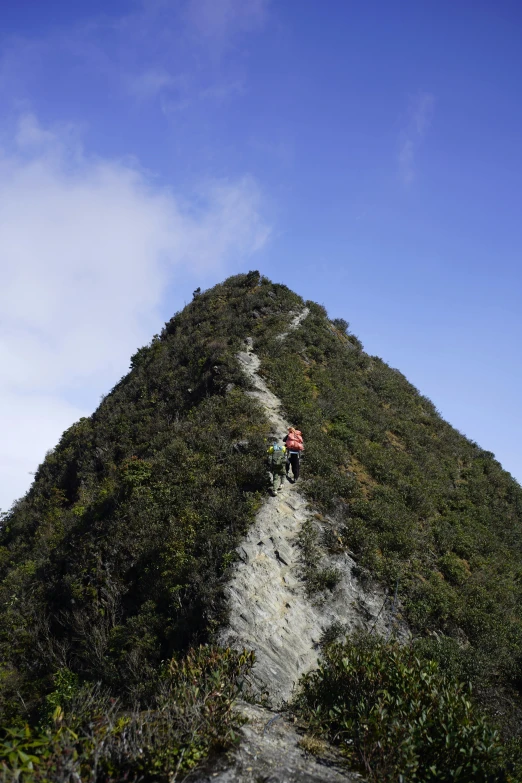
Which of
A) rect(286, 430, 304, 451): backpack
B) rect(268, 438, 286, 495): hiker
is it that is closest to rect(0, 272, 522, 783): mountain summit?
rect(268, 438, 286, 495): hiker

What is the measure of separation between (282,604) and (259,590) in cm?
71

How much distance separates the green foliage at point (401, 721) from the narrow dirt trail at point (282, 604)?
82.7 inches

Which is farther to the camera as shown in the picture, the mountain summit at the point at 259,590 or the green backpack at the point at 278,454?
the green backpack at the point at 278,454

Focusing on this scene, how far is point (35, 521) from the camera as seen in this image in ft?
82.0

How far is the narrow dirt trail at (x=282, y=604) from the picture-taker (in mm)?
11188

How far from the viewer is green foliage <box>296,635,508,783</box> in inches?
245

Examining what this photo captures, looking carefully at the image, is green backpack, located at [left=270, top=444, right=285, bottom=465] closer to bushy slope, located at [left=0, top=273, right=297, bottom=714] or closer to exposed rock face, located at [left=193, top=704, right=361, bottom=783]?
bushy slope, located at [left=0, top=273, right=297, bottom=714]

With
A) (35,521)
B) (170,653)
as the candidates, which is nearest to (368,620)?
(170,653)

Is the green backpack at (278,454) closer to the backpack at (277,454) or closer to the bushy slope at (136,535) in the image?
the backpack at (277,454)

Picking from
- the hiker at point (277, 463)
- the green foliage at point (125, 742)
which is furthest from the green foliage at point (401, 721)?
the hiker at point (277, 463)

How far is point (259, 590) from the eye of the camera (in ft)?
41.7

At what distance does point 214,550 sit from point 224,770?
7.66 m

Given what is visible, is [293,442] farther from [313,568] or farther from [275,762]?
[275,762]

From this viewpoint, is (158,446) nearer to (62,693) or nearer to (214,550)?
(214,550)
